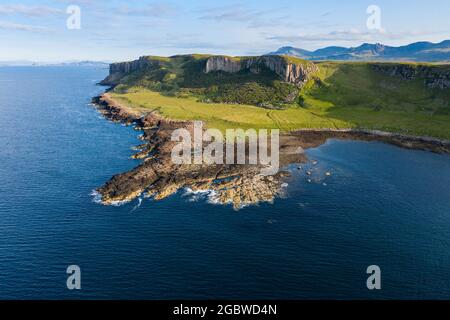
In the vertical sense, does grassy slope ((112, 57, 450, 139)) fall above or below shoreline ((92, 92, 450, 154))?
above

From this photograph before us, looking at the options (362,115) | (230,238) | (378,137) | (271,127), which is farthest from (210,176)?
(362,115)

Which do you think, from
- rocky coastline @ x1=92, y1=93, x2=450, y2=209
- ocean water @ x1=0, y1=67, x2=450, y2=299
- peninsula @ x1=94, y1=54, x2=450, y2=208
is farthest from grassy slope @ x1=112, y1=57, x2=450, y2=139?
ocean water @ x1=0, y1=67, x2=450, y2=299

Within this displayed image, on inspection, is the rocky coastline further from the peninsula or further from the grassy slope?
the grassy slope

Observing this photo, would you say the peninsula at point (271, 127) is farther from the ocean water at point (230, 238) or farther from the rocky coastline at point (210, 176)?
the ocean water at point (230, 238)

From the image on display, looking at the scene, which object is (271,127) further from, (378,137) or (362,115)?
(362,115)

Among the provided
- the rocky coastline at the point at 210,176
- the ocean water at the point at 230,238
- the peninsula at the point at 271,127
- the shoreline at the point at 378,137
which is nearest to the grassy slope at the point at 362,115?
the peninsula at the point at 271,127

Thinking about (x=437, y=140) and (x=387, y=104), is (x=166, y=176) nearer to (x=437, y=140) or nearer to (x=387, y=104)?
(x=437, y=140)
